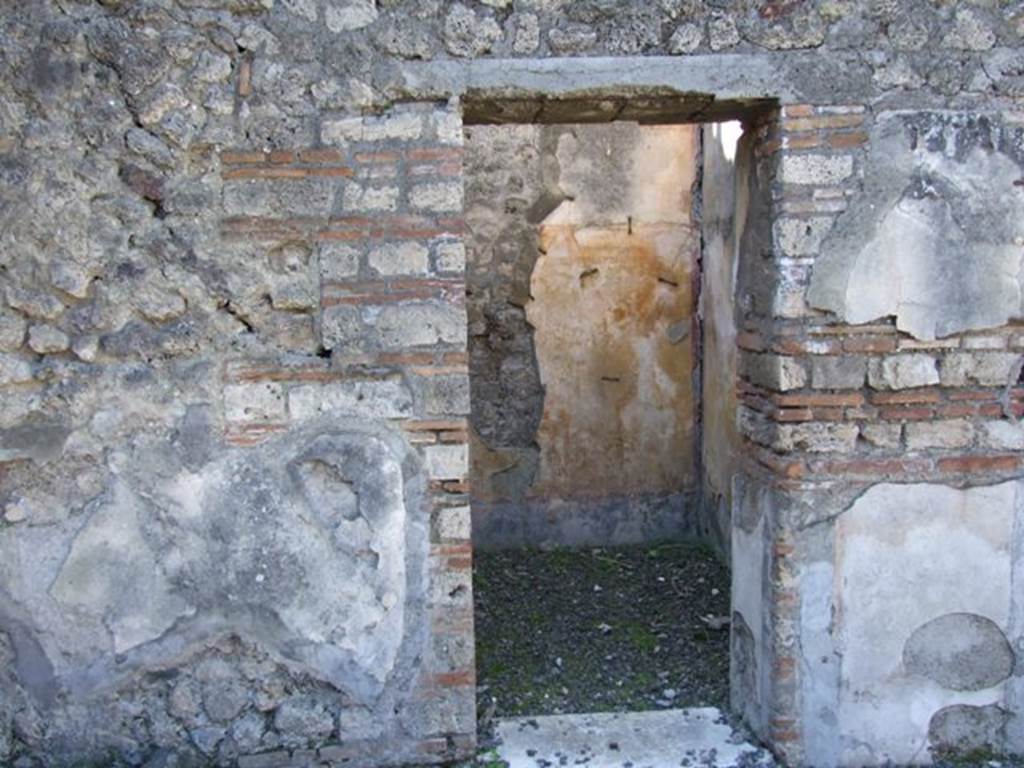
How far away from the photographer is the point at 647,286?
22.4 feet

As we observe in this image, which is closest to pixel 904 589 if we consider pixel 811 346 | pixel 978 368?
pixel 978 368

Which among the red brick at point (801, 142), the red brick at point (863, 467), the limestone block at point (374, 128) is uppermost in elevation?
the limestone block at point (374, 128)

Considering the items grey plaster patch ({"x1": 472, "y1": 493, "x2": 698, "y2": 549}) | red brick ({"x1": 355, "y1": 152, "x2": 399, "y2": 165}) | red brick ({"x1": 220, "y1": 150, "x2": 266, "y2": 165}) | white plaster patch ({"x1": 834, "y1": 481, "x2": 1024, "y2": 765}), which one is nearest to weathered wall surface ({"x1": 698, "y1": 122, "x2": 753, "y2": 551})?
grey plaster patch ({"x1": 472, "y1": 493, "x2": 698, "y2": 549})

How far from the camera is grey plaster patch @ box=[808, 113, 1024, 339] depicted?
3393 mm

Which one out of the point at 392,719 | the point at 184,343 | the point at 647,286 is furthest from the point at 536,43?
the point at 647,286

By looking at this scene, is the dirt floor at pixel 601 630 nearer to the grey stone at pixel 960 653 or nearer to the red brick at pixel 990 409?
the grey stone at pixel 960 653

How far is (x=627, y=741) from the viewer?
382cm

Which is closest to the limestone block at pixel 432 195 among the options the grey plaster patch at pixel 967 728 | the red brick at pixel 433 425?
the red brick at pixel 433 425

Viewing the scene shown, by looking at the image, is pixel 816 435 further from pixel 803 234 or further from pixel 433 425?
pixel 433 425

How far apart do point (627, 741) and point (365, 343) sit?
6.27ft

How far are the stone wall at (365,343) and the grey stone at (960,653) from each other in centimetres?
2

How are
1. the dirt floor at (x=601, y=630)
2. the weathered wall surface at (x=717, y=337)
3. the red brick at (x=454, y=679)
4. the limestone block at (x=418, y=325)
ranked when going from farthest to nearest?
the weathered wall surface at (x=717, y=337) → the dirt floor at (x=601, y=630) → the red brick at (x=454, y=679) → the limestone block at (x=418, y=325)

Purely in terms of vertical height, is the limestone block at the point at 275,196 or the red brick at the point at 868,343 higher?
the limestone block at the point at 275,196

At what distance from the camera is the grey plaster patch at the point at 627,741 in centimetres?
364
